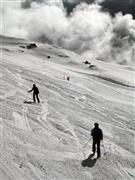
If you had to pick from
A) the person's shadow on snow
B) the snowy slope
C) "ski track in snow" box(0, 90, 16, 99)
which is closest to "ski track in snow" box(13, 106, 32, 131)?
the snowy slope

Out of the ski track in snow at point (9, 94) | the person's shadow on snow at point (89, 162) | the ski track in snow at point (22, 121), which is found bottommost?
the person's shadow on snow at point (89, 162)

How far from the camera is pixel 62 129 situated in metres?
23.2

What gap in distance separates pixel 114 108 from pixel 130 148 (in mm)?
11079

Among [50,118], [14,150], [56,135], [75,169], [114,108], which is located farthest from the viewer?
[114,108]

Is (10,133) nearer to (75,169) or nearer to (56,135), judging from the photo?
(56,135)

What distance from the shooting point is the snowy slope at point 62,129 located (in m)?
16.8

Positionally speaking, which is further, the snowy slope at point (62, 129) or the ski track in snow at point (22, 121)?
the ski track in snow at point (22, 121)

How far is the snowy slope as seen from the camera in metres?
16.8

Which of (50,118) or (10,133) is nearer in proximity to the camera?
(10,133)

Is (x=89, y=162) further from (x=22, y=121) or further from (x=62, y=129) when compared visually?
(x=22, y=121)

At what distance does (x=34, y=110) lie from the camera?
27.5m

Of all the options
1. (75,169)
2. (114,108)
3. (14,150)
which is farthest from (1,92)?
(75,169)

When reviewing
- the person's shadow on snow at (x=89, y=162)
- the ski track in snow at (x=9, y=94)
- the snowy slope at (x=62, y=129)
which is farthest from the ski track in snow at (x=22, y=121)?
the person's shadow on snow at (x=89, y=162)

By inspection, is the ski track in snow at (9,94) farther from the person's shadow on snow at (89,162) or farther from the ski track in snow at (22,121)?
the person's shadow on snow at (89,162)
